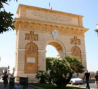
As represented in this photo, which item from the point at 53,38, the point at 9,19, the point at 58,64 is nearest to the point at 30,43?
the point at 53,38

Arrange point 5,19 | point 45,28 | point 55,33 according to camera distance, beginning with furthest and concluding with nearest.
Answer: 1. point 55,33
2. point 45,28
3. point 5,19

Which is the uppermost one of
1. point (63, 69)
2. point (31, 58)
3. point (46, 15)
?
point (46, 15)

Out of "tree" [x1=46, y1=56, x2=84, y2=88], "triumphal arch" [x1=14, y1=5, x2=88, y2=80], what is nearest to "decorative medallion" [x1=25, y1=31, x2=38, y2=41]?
"triumphal arch" [x1=14, y1=5, x2=88, y2=80]

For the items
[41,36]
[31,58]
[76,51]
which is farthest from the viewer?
[76,51]

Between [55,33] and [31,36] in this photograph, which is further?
[55,33]

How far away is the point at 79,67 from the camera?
455 inches

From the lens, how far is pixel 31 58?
21047mm

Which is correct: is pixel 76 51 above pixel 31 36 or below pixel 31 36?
below

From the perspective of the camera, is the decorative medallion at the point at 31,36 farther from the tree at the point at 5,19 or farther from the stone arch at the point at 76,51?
the tree at the point at 5,19

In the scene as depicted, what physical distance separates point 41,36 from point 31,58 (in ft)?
11.9

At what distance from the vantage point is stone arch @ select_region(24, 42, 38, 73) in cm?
2067

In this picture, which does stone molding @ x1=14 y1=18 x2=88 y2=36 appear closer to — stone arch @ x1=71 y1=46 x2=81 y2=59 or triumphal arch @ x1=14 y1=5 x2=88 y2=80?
triumphal arch @ x1=14 y1=5 x2=88 y2=80

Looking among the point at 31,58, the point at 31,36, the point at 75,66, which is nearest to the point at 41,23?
the point at 31,36

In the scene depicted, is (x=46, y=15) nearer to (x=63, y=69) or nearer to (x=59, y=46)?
(x=59, y=46)
